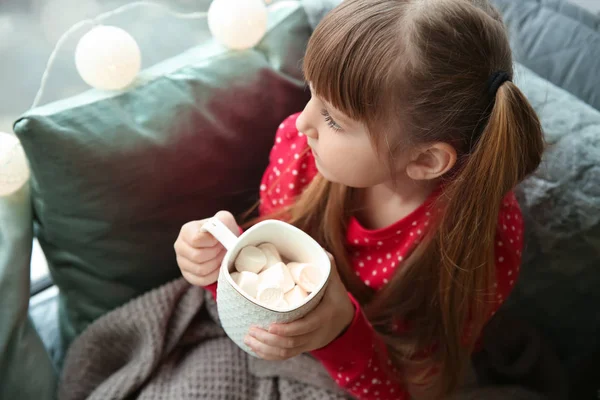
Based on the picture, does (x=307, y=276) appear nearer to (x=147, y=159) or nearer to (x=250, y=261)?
(x=250, y=261)

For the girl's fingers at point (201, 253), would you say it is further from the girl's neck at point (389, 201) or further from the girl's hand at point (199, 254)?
the girl's neck at point (389, 201)

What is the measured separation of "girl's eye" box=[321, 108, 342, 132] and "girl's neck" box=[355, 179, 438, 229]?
0.14m

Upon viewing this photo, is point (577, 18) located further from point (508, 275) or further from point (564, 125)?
point (508, 275)

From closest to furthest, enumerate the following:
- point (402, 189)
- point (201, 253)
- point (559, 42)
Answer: point (201, 253), point (402, 189), point (559, 42)

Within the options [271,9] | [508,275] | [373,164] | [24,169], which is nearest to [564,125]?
[508,275]

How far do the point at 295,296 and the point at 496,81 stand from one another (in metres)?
0.30

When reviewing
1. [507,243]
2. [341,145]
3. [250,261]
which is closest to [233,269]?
[250,261]

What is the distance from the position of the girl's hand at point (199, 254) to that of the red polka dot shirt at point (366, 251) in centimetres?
17

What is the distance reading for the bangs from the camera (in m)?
0.54

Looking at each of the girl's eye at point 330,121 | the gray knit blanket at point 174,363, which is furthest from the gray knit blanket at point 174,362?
the girl's eye at point 330,121

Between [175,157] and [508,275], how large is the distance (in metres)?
0.50

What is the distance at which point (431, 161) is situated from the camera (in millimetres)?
632

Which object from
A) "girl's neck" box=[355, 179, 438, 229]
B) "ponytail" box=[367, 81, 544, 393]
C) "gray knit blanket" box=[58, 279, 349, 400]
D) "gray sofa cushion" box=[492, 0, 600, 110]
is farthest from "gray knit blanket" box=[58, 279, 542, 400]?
"gray sofa cushion" box=[492, 0, 600, 110]

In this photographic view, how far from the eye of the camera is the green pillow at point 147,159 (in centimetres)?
71
